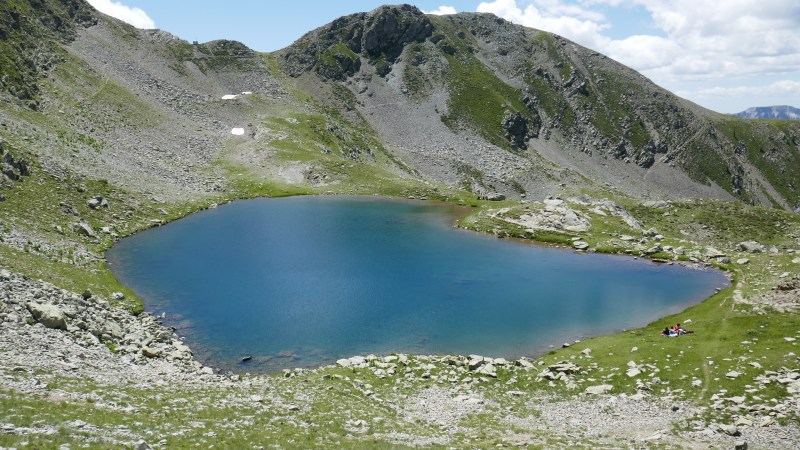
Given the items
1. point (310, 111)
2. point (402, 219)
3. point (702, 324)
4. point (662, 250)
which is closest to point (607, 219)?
point (662, 250)

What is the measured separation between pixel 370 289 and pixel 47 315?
111ft

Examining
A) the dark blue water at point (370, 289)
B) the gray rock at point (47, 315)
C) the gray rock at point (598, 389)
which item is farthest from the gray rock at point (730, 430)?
the gray rock at point (47, 315)

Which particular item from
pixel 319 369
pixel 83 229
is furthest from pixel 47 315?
pixel 83 229

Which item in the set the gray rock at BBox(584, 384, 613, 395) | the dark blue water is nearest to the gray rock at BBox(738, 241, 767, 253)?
the dark blue water

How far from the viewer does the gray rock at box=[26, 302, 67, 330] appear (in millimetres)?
35969

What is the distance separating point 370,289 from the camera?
62.3m

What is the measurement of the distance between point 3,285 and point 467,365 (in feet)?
117

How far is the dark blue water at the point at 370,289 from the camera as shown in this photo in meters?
48.1

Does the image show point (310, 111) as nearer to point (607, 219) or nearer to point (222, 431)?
point (607, 219)

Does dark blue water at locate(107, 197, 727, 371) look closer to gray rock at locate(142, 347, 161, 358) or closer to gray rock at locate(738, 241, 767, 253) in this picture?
gray rock at locate(142, 347, 161, 358)

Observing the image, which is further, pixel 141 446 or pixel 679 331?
pixel 679 331

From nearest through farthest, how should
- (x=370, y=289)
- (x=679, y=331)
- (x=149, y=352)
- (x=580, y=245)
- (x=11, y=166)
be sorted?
(x=149, y=352) → (x=679, y=331) → (x=370, y=289) → (x=11, y=166) → (x=580, y=245)

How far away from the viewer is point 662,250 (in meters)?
82.2

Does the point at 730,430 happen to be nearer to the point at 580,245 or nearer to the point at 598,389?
the point at 598,389
